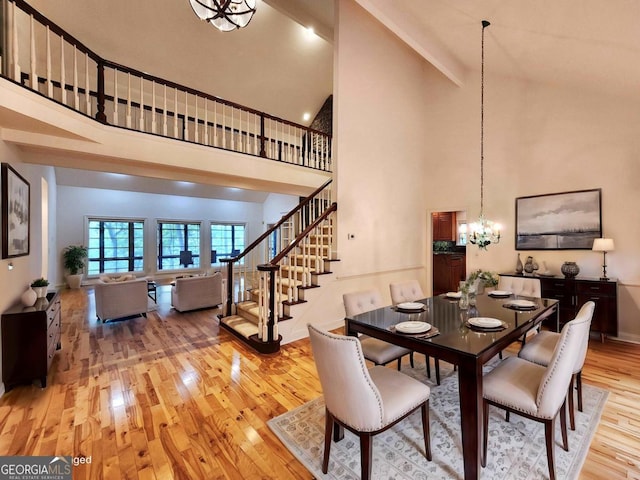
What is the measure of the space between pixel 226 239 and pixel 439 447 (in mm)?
10417

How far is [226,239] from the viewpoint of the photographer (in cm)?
1137

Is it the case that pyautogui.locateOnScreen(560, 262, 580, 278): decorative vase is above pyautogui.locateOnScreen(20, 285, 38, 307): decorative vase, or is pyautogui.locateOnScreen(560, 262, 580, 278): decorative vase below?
above

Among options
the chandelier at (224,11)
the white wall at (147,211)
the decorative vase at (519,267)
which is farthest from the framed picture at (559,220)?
the white wall at (147,211)

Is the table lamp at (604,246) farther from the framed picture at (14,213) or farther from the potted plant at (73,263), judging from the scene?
the potted plant at (73,263)

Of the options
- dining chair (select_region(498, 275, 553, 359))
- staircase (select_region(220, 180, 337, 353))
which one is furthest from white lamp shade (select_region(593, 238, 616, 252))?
staircase (select_region(220, 180, 337, 353))

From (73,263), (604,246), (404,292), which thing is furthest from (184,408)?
(73,263)

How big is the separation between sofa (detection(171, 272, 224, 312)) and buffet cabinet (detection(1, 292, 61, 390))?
8.88 ft

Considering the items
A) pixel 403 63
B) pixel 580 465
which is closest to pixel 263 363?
pixel 580 465

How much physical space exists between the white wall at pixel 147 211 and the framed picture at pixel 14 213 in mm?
5962

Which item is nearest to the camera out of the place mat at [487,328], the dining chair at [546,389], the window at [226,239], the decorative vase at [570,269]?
the dining chair at [546,389]

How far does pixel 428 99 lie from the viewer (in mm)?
6328

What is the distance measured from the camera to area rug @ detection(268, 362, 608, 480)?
1833 millimetres

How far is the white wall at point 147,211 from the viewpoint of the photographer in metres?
8.42

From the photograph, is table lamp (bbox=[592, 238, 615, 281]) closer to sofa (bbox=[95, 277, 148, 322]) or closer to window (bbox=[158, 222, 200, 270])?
sofa (bbox=[95, 277, 148, 322])
